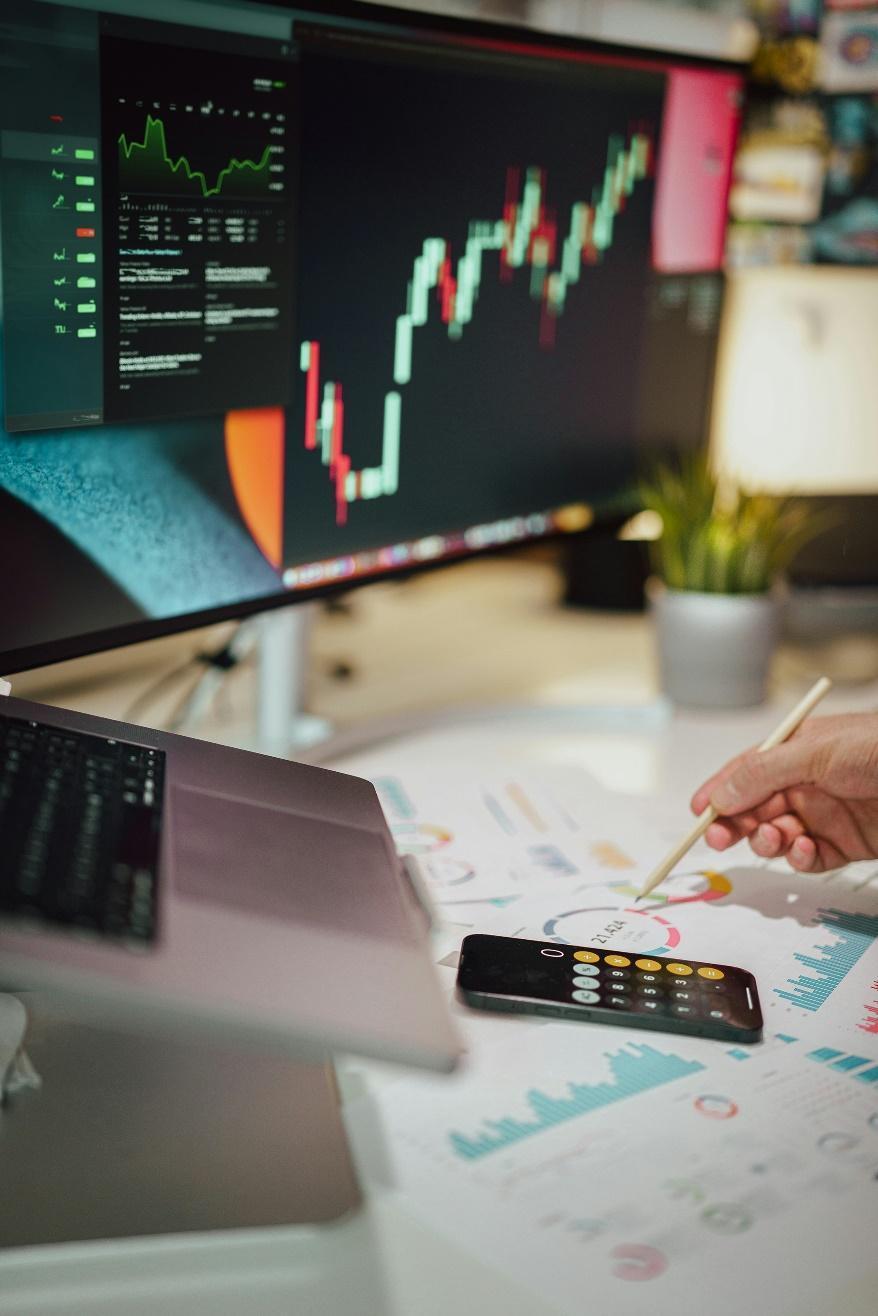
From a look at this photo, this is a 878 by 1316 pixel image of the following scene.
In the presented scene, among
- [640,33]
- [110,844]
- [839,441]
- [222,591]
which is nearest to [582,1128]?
[110,844]

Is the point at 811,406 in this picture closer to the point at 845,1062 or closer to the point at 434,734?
the point at 434,734

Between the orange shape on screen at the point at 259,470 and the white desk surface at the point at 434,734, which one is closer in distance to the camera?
the white desk surface at the point at 434,734

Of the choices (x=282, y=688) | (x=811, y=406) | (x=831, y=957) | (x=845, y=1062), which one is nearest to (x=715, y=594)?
(x=811, y=406)

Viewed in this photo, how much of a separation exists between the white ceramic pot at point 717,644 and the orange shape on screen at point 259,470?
1.38 ft

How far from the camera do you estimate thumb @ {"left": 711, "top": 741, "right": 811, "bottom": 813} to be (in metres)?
0.79

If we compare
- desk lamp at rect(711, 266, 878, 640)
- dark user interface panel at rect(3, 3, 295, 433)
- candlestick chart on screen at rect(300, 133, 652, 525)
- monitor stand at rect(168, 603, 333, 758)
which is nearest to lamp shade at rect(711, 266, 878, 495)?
desk lamp at rect(711, 266, 878, 640)

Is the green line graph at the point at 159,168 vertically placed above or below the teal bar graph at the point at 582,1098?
above

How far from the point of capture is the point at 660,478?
1.26 m

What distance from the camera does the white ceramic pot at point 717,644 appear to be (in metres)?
1.15

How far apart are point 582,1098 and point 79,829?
0.25 meters

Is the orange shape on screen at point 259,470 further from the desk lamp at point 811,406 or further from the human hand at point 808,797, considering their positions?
the desk lamp at point 811,406

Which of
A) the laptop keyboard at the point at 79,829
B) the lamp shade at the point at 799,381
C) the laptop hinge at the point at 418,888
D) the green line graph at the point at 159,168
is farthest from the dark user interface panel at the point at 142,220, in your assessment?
the lamp shade at the point at 799,381

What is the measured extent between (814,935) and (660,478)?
61 cm

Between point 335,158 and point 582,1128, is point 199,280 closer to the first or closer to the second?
point 335,158
